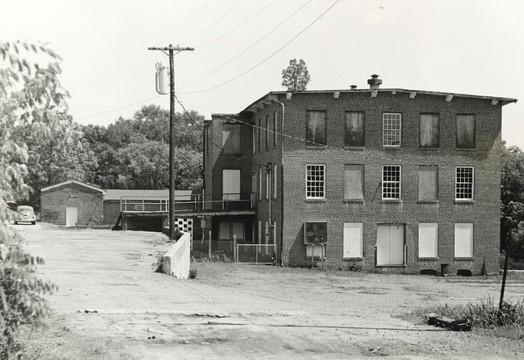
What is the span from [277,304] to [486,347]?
23.8ft

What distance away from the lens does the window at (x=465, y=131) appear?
43.5 m

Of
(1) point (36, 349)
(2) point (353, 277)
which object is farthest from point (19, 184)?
(2) point (353, 277)

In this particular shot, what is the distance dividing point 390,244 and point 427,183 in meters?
→ 4.39

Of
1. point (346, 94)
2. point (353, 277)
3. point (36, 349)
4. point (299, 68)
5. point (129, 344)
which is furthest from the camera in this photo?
point (299, 68)

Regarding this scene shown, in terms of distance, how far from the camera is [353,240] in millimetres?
42375

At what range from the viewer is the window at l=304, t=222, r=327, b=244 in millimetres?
41812

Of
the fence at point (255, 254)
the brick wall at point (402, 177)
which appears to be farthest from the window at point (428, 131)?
the fence at point (255, 254)

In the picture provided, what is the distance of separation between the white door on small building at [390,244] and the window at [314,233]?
11.4ft

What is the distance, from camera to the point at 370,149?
42.5 meters

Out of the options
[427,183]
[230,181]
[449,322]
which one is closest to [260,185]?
[230,181]

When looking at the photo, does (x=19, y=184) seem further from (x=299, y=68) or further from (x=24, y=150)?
(x=299, y=68)

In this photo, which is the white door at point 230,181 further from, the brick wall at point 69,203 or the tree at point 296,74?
the tree at point 296,74

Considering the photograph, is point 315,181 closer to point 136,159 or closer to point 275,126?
point 275,126

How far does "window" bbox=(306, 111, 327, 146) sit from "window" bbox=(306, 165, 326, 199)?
1493mm
